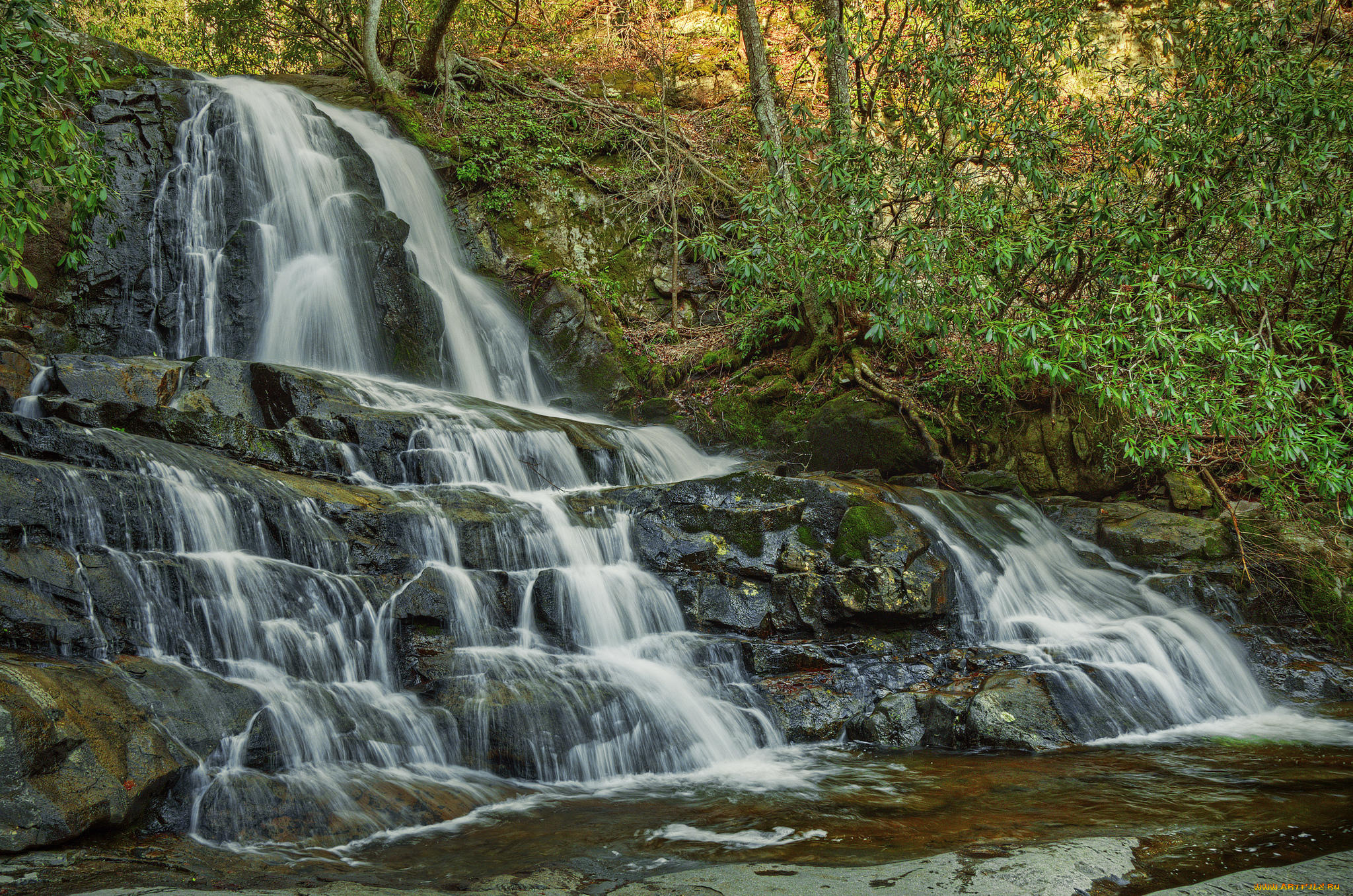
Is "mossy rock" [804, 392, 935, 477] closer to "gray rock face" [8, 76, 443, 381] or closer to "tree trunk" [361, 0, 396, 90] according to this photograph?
"gray rock face" [8, 76, 443, 381]

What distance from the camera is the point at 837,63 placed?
1123cm

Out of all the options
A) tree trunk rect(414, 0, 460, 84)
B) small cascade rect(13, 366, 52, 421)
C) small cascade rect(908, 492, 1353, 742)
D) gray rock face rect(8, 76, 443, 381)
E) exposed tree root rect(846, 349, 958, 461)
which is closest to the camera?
small cascade rect(908, 492, 1353, 742)

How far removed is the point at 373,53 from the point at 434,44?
1228mm

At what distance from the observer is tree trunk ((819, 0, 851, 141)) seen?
1070cm

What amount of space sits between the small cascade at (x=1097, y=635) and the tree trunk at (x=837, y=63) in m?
→ 5.22

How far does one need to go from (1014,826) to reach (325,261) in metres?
11.3

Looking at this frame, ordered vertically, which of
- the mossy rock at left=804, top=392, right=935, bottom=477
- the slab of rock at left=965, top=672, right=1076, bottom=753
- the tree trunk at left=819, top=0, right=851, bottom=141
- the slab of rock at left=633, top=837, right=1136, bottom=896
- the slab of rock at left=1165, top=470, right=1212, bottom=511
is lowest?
the slab of rock at left=965, top=672, right=1076, bottom=753

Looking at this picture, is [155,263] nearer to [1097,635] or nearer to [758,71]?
[758,71]

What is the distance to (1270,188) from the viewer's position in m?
7.66

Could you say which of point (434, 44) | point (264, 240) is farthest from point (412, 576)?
point (434, 44)

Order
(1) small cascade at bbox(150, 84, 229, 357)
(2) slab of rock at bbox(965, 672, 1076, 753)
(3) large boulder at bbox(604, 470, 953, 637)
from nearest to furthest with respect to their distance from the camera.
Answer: (2) slab of rock at bbox(965, 672, 1076, 753), (3) large boulder at bbox(604, 470, 953, 637), (1) small cascade at bbox(150, 84, 229, 357)

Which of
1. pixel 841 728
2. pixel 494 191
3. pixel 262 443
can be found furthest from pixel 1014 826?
pixel 494 191

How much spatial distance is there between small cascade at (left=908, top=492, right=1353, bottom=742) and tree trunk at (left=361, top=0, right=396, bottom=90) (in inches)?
539

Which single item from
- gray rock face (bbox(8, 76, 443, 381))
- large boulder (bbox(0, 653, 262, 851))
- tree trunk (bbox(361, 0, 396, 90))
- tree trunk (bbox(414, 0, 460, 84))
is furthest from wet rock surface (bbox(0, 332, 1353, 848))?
tree trunk (bbox(361, 0, 396, 90))
